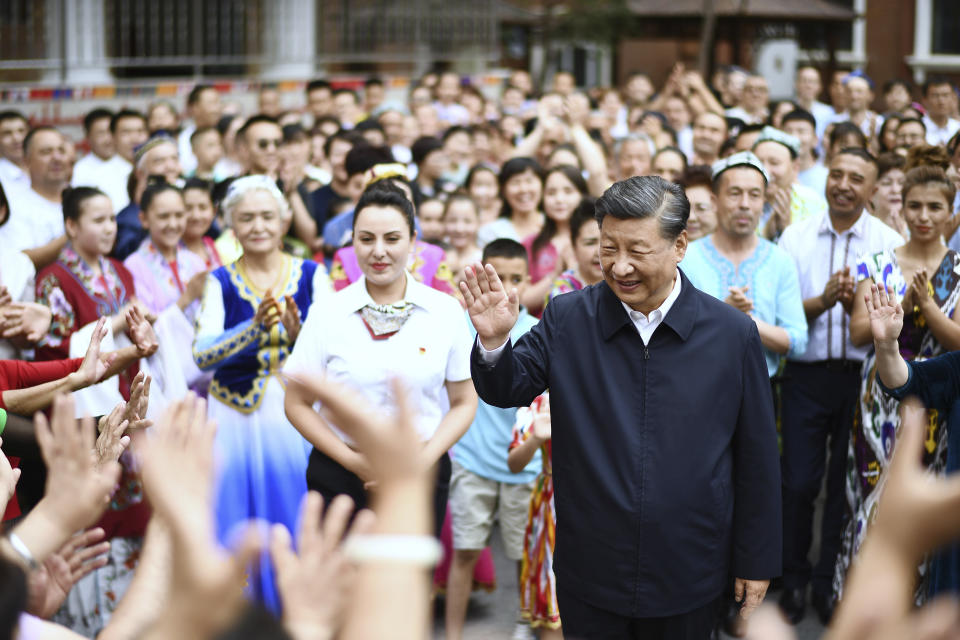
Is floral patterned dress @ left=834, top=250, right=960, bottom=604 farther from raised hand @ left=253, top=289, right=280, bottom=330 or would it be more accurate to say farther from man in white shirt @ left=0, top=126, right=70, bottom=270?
man in white shirt @ left=0, top=126, right=70, bottom=270

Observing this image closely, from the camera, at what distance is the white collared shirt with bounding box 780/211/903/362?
4.90m

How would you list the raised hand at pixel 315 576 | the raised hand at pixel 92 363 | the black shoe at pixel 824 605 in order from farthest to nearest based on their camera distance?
the black shoe at pixel 824 605 → the raised hand at pixel 92 363 → the raised hand at pixel 315 576

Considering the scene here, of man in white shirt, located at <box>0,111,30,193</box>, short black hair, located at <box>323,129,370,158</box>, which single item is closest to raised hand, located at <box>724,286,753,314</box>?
short black hair, located at <box>323,129,370,158</box>

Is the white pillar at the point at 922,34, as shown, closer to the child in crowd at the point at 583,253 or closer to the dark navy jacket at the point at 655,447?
the child in crowd at the point at 583,253

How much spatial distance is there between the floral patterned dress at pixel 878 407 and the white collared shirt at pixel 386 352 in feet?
5.79

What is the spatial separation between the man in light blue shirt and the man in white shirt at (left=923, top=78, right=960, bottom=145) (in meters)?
5.26

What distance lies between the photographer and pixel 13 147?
25.1 feet

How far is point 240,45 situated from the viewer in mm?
15258

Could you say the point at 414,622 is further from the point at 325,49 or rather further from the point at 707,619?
the point at 325,49

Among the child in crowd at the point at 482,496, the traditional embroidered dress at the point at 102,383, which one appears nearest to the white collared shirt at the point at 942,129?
the child in crowd at the point at 482,496

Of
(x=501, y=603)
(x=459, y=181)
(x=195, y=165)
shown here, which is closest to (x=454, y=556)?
(x=501, y=603)

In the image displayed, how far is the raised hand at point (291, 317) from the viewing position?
425cm

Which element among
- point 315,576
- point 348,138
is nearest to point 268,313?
point 315,576

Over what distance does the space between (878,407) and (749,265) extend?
80 cm
